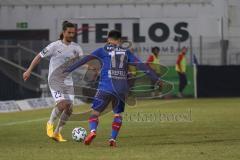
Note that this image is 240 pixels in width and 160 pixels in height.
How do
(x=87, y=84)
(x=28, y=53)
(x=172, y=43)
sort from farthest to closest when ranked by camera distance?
(x=172, y=43) < (x=28, y=53) < (x=87, y=84)

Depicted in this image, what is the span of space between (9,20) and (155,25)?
761 cm

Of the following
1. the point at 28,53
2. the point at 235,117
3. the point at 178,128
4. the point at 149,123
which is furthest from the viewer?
the point at 28,53

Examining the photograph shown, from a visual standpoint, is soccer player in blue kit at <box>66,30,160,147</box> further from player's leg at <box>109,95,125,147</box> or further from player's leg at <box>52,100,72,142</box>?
player's leg at <box>52,100,72,142</box>

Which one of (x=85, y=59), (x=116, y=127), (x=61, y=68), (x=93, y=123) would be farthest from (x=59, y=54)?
(x=116, y=127)

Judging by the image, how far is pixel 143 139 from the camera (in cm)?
1511

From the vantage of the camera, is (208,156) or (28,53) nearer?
(208,156)

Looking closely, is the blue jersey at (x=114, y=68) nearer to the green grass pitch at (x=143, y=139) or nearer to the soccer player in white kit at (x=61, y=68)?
the green grass pitch at (x=143, y=139)

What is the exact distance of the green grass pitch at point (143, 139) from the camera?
11.8 m

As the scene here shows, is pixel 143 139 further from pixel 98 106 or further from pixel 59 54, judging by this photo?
pixel 59 54

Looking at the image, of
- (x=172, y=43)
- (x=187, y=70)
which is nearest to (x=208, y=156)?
(x=187, y=70)

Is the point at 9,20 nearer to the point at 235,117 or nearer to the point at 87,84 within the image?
the point at 87,84

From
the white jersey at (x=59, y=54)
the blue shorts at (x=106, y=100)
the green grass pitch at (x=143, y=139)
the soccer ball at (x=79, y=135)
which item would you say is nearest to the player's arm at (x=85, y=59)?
the white jersey at (x=59, y=54)

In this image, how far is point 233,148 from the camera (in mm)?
12852

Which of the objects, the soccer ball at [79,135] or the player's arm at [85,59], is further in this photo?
the soccer ball at [79,135]
